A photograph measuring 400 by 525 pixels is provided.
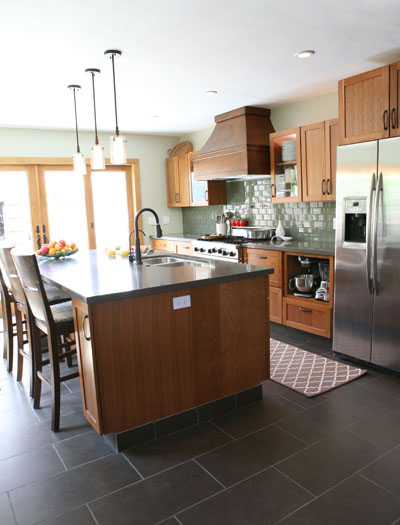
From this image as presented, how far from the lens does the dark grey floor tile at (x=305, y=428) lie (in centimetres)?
242

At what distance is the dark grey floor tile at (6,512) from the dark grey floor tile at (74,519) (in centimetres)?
16

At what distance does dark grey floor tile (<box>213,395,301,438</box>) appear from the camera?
2568 millimetres

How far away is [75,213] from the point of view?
5.96 metres

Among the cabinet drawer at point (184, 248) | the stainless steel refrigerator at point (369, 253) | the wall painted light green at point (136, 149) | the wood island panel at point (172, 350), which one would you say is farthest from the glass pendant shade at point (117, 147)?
the wall painted light green at point (136, 149)

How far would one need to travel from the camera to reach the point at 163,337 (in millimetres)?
2447

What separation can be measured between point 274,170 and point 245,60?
1.63m

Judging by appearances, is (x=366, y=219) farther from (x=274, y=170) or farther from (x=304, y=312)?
(x=274, y=170)

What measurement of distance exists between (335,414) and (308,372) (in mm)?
647

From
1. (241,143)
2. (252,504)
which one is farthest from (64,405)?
(241,143)

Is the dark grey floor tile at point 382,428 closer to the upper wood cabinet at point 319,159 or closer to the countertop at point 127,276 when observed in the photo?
the countertop at point 127,276

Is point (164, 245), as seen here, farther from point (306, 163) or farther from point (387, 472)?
point (387, 472)

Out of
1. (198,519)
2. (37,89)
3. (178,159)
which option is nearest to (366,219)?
(198,519)

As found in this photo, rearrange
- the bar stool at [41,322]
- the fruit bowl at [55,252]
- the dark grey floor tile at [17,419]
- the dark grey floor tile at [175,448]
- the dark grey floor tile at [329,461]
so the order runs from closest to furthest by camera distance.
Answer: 1. the dark grey floor tile at [329,461]
2. the dark grey floor tile at [175,448]
3. the bar stool at [41,322]
4. the dark grey floor tile at [17,419]
5. the fruit bowl at [55,252]

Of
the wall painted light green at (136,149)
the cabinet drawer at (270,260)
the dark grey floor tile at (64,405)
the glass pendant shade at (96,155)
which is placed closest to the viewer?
the dark grey floor tile at (64,405)
